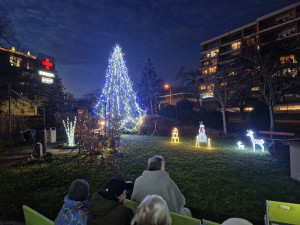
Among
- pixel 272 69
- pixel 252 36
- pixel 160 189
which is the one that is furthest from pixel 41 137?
pixel 252 36

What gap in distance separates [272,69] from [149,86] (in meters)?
31.7

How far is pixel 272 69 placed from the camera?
50.4 ft

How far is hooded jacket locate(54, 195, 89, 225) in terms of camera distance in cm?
239

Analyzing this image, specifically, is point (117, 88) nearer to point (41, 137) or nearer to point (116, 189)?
point (41, 137)

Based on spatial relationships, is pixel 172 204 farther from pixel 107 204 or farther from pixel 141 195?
pixel 107 204

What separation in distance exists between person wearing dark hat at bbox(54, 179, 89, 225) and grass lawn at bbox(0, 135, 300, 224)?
2196mm

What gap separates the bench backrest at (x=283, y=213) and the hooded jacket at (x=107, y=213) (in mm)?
1942

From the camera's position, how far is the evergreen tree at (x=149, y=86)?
148 feet

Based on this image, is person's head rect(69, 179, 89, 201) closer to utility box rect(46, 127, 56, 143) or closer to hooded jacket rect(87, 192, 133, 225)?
hooded jacket rect(87, 192, 133, 225)

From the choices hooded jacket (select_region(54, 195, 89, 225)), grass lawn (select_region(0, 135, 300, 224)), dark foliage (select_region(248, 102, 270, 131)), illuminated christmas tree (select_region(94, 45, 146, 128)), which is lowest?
grass lawn (select_region(0, 135, 300, 224))

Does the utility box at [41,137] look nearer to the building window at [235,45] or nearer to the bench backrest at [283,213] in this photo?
the bench backrest at [283,213]

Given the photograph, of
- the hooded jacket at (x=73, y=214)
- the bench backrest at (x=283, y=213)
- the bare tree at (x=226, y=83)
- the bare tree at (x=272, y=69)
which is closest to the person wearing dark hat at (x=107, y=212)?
the hooded jacket at (x=73, y=214)

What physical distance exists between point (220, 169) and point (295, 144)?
2583 millimetres

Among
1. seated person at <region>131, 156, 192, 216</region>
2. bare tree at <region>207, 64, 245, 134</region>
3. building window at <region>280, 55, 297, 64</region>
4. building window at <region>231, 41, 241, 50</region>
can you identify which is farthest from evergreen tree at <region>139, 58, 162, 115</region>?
seated person at <region>131, 156, 192, 216</region>
